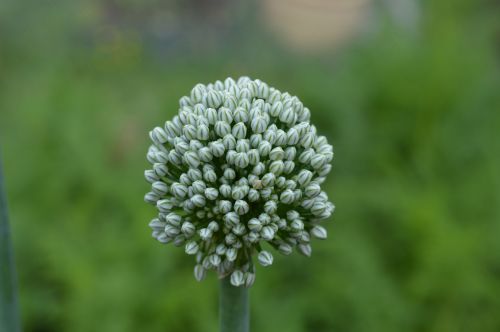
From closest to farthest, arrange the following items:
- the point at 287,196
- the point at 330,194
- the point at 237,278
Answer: the point at 237,278, the point at 287,196, the point at 330,194

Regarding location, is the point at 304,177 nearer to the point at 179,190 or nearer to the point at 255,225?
the point at 255,225

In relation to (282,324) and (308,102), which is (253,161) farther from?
(308,102)

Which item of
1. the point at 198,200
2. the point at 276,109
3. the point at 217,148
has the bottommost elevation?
the point at 198,200

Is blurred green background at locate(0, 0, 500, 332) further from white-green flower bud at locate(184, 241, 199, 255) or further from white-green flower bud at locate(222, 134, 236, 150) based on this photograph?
white-green flower bud at locate(222, 134, 236, 150)

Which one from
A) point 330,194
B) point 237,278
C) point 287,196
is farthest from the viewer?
point 330,194

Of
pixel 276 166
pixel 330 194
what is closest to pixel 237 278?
pixel 276 166

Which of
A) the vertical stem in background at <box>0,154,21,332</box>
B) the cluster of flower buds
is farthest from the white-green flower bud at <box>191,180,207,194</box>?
the vertical stem in background at <box>0,154,21,332</box>
